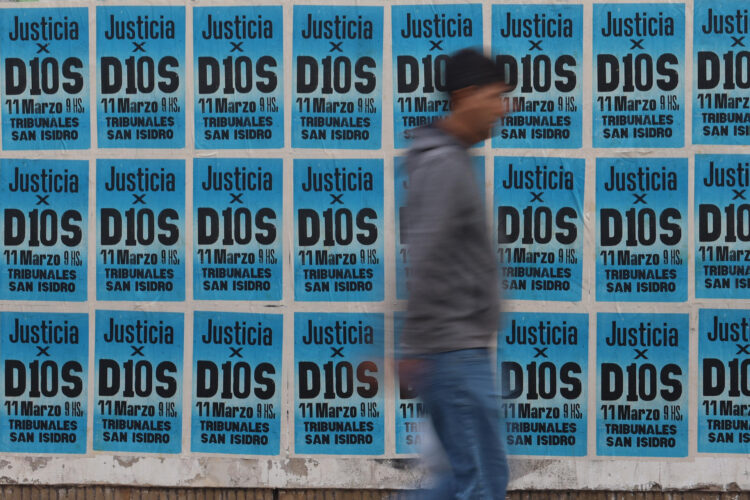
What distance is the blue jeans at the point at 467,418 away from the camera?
310 cm

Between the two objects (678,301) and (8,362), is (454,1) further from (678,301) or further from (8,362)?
(8,362)

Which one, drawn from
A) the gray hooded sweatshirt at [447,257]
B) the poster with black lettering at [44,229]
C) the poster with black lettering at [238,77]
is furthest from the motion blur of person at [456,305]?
the poster with black lettering at [44,229]

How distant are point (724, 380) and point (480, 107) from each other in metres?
2.22

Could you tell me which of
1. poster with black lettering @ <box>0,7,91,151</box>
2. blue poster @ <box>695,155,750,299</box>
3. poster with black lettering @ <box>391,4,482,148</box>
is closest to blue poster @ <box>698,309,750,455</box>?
blue poster @ <box>695,155,750,299</box>

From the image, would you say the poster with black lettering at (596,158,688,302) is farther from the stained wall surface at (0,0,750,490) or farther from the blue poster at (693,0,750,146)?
the blue poster at (693,0,750,146)

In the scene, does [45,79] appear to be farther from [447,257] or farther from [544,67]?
[447,257]

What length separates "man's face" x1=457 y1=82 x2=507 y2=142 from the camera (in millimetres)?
3174

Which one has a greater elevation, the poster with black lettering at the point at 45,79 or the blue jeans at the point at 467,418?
the poster with black lettering at the point at 45,79

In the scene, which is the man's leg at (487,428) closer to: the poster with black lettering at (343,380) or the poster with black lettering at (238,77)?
the poster with black lettering at (343,380)

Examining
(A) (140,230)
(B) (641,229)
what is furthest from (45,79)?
(B) (641,229)

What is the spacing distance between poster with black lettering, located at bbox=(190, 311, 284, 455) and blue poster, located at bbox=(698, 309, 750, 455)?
1953mm

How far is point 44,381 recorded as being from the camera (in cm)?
492

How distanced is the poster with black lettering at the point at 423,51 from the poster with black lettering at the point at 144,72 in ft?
3.34

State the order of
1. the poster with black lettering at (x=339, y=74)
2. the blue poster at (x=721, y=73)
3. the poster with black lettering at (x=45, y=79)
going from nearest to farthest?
1. the blue poster at (x=721, y=73)
2. the poster with black lettering at (x=339, y=74)
3. the poster with black lettering at (x=45, y=79)
